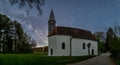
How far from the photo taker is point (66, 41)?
2435 inches

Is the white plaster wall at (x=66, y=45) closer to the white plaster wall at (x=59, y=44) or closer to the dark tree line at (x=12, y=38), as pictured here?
the white plaster wall at (x=59, y=44)

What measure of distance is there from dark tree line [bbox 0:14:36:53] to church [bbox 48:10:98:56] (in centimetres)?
1207

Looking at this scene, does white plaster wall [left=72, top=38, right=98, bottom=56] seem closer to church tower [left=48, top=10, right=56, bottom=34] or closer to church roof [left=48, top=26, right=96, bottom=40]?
church roof [left=48, top=26, right=96, bottom=40]

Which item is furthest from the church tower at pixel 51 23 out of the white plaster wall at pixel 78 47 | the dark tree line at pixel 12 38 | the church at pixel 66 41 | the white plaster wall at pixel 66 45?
the dark tree line at pixel 12 38

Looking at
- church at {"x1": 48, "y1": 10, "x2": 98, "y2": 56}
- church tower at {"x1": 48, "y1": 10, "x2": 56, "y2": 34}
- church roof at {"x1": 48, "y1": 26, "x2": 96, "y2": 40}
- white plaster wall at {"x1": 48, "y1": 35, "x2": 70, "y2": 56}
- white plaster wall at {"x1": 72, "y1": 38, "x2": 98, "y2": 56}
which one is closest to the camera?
white plaster wall at {"x1": 48, "y1": 35, "x2": 70, "y2": 56}

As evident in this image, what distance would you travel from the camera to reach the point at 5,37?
69.1m

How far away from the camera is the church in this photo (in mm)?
61175

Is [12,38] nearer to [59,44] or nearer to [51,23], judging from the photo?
[51,23]

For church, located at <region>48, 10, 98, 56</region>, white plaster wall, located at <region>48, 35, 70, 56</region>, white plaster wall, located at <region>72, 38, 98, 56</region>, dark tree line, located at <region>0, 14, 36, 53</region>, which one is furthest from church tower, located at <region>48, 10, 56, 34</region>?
dark tree line, located at <region>0, 14, 36, 53</region>

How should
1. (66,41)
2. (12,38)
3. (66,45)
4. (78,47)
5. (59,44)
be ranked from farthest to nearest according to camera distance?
(12,38) < (78,47) < (66,45) < (66,41) < (59,44)

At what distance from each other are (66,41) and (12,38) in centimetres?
1939

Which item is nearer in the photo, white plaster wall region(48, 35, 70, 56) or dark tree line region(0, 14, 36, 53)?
white plaster wall region(48, 35, 70, 56)

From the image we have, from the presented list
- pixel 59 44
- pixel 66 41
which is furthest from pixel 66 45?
pixel 59 44

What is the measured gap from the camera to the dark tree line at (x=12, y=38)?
6716 cm
